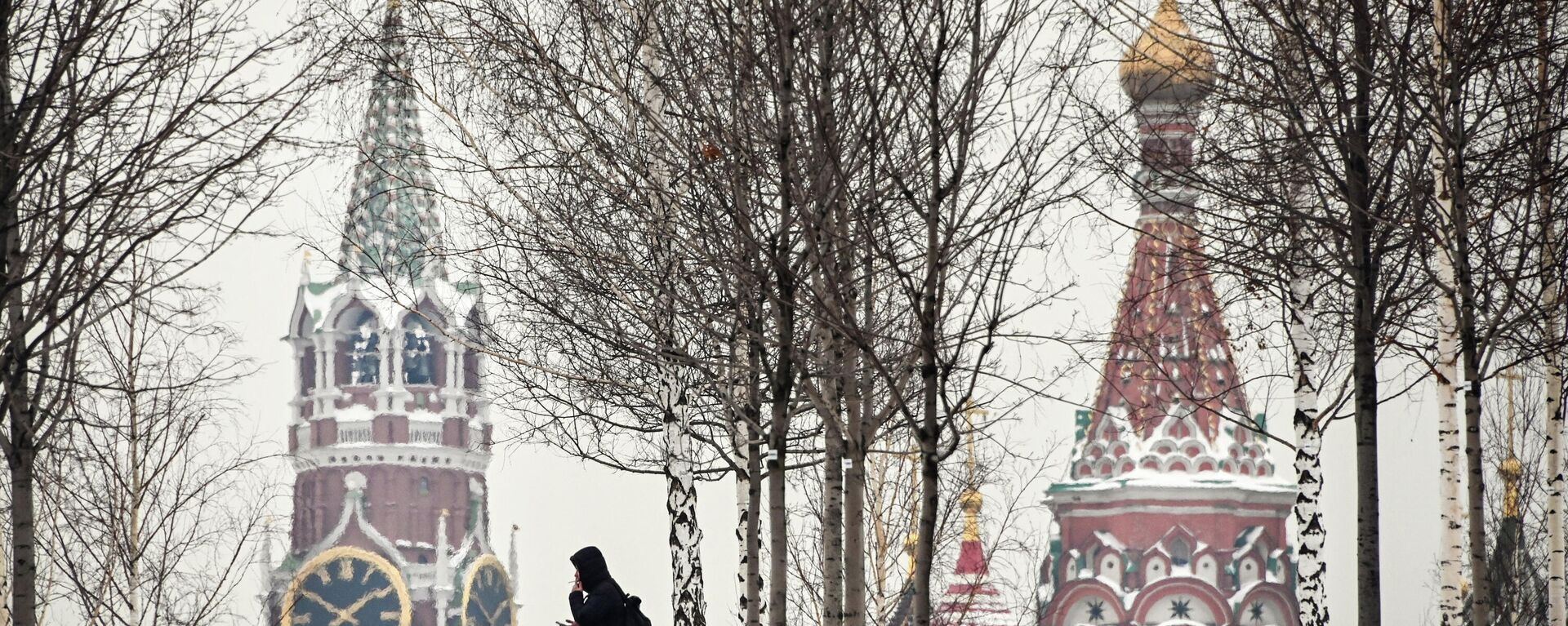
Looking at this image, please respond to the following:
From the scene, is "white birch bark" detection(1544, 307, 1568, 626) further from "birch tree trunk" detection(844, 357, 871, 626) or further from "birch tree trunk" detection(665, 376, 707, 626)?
"birch tree trunk" detection(665, 376, 707, 626)

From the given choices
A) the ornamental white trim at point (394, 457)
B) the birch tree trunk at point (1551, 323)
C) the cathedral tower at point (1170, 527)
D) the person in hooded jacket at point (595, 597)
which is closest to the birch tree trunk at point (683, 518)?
the person in hooded jacket at point (595, 597)

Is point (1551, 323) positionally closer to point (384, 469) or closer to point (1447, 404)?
point (1447, 404)

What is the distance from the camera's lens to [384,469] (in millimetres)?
58500

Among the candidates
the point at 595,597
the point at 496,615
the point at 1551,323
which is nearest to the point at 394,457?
the point at 496,615

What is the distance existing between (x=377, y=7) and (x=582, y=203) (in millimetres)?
1988

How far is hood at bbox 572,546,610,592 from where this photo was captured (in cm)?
1162

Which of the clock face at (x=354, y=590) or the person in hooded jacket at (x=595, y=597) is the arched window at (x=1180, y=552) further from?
the person in hooded jacket at (x=595, y=597)

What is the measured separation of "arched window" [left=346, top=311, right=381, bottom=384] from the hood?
45546 mm

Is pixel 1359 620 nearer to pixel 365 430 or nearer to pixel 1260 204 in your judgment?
pixel 1260 204

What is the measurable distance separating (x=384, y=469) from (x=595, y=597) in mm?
47975

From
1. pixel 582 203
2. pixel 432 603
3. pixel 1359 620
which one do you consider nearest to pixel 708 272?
pixel 582 203

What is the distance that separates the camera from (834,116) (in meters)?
11.6

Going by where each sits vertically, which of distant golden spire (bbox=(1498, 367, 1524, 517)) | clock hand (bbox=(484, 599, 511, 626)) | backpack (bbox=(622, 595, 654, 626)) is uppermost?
distant golden spire (bbox=(1498, 367, 1524, 517))

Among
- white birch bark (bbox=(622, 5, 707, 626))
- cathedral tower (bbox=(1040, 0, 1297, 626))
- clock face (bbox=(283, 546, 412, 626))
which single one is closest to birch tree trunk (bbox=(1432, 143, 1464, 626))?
white birch bark (bbox=(622, 5, 707, 626))
